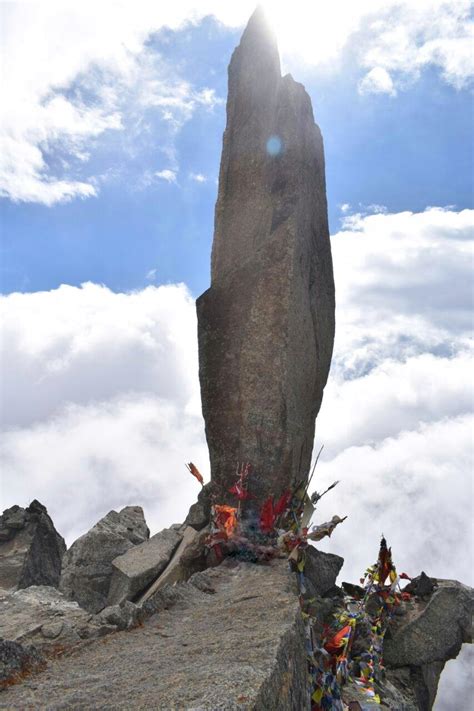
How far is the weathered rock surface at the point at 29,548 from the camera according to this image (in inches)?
523

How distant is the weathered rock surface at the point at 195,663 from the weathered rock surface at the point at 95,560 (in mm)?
5182

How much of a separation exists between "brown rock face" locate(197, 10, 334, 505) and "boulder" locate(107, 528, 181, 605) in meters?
1.95

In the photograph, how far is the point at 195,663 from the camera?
503cm

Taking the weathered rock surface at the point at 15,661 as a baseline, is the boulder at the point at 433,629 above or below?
above

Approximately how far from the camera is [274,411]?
9672mm

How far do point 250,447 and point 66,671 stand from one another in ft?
16.3

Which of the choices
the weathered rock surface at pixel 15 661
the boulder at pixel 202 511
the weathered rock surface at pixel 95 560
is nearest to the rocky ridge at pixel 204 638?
the weathered rock surface at pixel 15 661

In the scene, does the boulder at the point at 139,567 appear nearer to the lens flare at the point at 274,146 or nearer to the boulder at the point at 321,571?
the boulder at the point at 321,571

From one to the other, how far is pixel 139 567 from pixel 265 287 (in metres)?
5.49

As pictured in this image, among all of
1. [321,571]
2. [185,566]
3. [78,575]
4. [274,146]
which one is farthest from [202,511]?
[274,146]

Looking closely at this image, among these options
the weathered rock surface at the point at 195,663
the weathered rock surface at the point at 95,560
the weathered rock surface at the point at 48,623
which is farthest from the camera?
the weathered rock surface at the point at 95,560

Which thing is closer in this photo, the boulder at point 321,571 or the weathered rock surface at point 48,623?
the weathered rock surface at point 48,623

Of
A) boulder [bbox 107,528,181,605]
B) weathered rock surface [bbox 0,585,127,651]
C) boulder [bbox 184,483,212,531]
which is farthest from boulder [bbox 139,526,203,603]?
weathered rock surface [bbox 0,585,127,651]

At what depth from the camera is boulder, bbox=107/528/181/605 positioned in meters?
10.5
